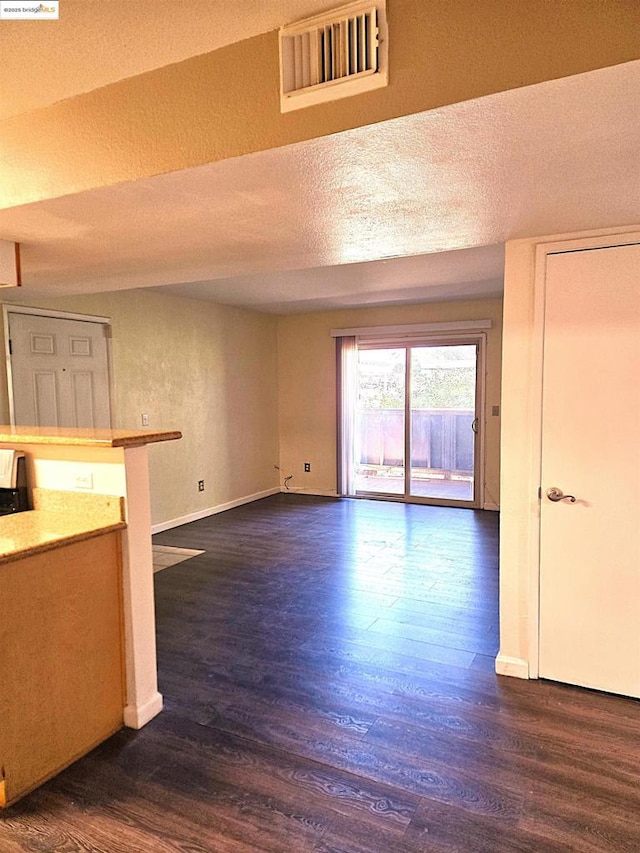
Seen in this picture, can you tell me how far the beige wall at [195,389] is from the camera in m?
4.81

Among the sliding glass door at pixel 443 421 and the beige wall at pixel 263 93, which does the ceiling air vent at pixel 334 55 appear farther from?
the sliding glass door at pixel 443 421

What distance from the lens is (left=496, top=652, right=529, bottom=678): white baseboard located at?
8.32 ft

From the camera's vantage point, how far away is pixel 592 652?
2.41m

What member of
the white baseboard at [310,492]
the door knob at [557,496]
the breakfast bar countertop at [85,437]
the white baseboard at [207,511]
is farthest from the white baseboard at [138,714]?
the white baseboard at [310,492]

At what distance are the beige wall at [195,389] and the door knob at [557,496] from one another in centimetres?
365

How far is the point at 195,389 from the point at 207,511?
1335 mm

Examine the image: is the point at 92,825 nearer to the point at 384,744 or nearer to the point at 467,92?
the point at 384,744

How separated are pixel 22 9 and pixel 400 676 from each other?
277 centimetres

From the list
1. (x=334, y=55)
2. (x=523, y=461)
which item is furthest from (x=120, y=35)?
(x=523, y=461)

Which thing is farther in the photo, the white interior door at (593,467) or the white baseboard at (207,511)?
the white baseboard at (207,511)

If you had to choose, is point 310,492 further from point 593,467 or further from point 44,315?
point 593,467

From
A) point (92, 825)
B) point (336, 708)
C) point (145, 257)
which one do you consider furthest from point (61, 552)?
point (145, 257)

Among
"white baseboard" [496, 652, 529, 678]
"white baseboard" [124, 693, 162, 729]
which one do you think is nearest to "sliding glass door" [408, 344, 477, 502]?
"white baseboard" [496, 652, 529, 678]

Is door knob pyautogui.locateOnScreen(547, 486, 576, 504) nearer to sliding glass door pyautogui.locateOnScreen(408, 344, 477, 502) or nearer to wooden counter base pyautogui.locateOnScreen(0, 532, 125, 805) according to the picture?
wooden counter base pyautogui.locateOnScreen(0, 532, 125, 805)
